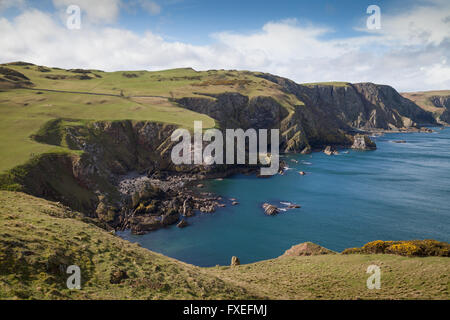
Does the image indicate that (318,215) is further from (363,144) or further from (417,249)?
(363,144)

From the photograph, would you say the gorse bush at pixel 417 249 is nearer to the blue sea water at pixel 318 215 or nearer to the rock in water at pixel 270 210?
the blue sea water at pixel 318 215

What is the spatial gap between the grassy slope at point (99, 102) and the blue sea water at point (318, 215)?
29.5m

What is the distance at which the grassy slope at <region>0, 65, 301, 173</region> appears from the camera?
58.9m

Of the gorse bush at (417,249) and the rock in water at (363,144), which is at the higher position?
the rock in water at (363,144)

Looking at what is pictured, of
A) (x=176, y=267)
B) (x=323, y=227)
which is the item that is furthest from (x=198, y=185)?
(x=176, y=267)

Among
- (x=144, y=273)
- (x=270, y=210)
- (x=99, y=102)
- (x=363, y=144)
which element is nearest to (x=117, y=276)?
(x=144, y=273)

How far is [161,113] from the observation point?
99.9 m

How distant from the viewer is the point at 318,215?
61438 mm

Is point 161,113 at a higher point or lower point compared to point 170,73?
lower

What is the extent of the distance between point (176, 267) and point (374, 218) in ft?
167

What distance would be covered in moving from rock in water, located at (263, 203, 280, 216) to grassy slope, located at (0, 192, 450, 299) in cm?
2993

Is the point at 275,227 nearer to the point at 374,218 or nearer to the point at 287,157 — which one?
the point at 374,218

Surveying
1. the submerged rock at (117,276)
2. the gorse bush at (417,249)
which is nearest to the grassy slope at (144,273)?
the submerged rock at (117,276)

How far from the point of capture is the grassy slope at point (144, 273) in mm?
16438
